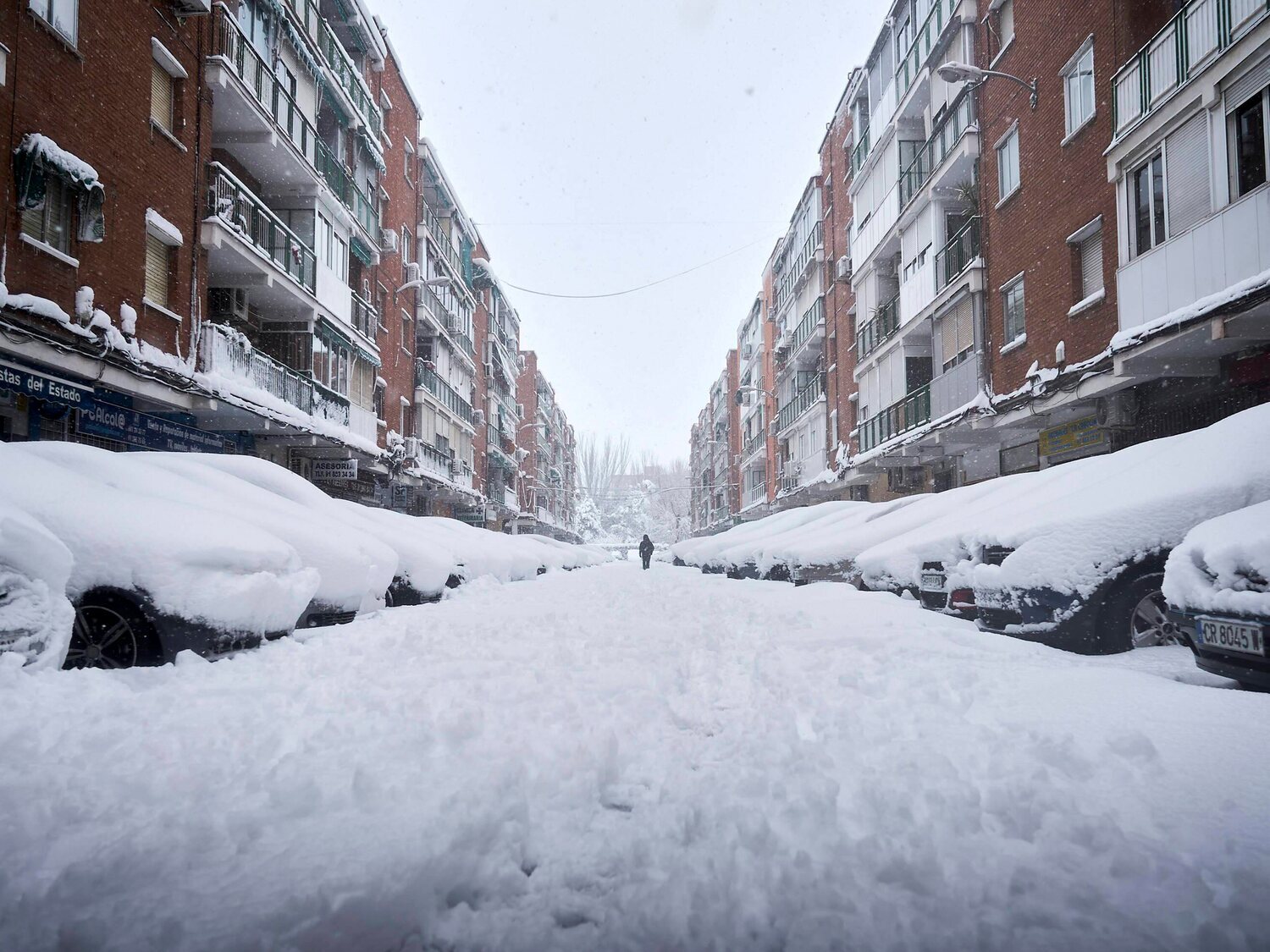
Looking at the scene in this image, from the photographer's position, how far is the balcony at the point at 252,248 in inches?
586

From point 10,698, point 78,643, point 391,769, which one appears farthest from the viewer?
point 78,643

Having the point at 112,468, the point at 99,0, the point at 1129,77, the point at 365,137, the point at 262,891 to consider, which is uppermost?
the point at 365,137

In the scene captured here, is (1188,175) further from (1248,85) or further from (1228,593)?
(1228,593)

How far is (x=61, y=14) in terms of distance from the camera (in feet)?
36.4

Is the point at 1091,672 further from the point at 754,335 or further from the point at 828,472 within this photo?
the point at 754,335

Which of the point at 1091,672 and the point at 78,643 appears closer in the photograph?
the point at 1091,672

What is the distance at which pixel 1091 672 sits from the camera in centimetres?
430

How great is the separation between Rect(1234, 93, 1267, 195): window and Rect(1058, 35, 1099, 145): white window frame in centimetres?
354

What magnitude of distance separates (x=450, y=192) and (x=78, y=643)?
113 ft

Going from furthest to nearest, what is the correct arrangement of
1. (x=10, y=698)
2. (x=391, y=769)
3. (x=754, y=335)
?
1. (x=754, y=335)
2. (x=10, y=698)
3. (x=391, y=769)

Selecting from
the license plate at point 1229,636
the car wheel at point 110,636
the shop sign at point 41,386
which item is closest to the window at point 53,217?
the shop sign at point 41,386

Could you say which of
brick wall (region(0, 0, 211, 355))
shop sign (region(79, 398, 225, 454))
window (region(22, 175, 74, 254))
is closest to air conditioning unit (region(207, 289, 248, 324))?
brick wall (region(0, 0, 211, 355))

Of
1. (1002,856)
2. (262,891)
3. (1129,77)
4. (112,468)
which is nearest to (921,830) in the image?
(1002,856)

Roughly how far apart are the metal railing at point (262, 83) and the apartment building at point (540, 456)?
Result: 133 ft
